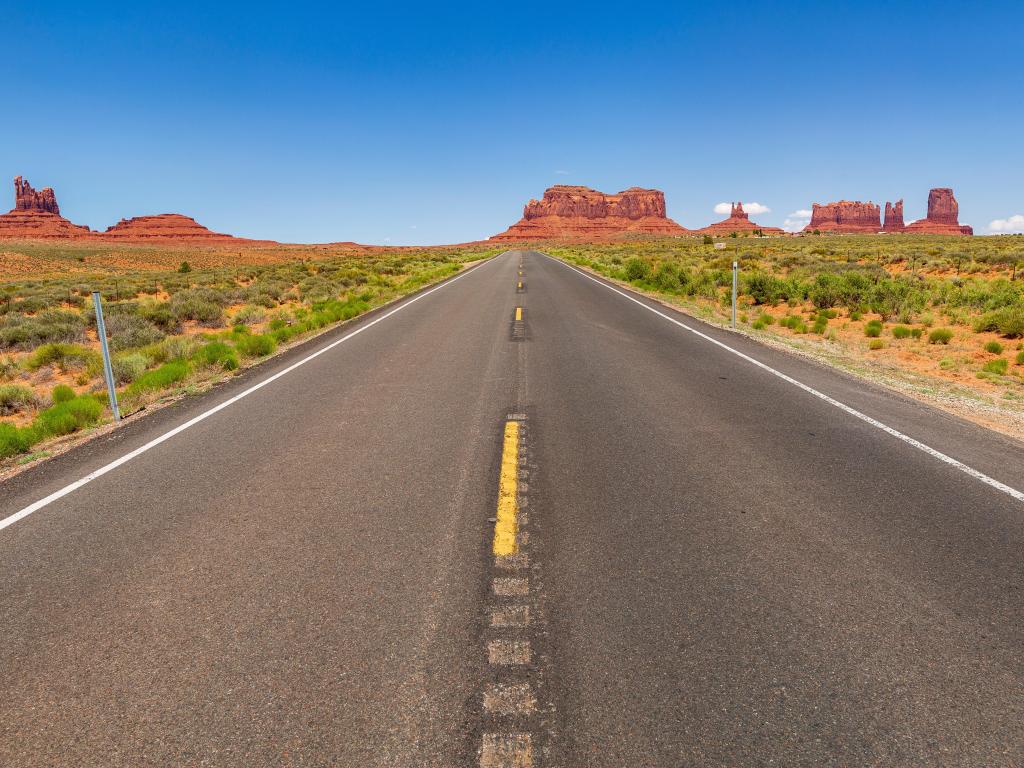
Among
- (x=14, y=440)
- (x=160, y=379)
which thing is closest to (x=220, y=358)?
(x=160, y=379)

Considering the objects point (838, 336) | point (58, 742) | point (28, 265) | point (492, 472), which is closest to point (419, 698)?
point (58, 742)

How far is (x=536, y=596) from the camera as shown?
3.33 m

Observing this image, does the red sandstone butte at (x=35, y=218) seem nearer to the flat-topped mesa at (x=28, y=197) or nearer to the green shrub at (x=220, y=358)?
the flat-topped mesa at (x=28, y=197)

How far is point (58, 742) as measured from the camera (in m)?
2.42

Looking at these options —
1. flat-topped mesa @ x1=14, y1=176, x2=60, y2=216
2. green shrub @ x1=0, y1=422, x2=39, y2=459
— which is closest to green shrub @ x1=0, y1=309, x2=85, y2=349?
green shrub @ x1=0, y1=422, x2=39, y2=459

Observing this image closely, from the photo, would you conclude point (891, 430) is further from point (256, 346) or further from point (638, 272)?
point (638, 272)

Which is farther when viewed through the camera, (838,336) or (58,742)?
(838,336)

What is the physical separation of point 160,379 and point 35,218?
790ft

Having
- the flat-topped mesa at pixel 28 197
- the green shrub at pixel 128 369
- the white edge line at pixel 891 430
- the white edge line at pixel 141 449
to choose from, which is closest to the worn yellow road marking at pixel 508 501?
the white edge line at pixel 141 449

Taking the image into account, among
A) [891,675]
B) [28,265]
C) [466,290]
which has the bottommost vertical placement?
[891,675]

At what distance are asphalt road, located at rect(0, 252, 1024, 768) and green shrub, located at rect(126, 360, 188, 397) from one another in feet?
7.64

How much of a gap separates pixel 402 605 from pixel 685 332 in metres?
11.4

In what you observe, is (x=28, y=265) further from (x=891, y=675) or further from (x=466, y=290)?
(x=891, y=675)

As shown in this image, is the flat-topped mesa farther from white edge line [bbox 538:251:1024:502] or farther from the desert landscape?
white edge line [bbox 538:251:1024:502]
